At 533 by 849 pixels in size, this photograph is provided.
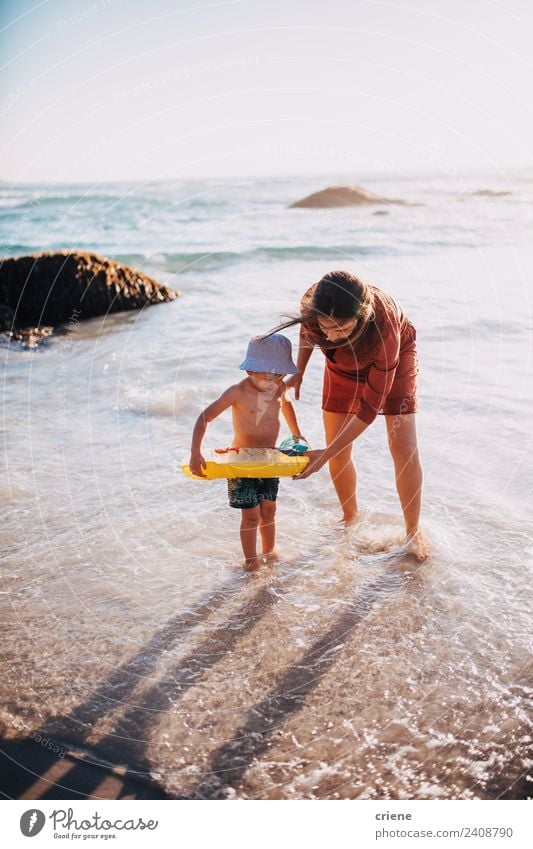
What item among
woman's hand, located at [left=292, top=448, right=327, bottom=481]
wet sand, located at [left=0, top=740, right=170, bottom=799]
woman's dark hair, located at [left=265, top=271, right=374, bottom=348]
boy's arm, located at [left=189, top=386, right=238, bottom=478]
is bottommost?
wet sand, located at [left=0, top=740, right=170, bottom=799]

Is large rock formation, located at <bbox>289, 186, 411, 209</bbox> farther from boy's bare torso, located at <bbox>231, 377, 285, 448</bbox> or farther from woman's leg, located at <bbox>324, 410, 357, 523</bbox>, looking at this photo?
boy's bare torso, located at <bbox>231, 377, 285, 448</bbox>

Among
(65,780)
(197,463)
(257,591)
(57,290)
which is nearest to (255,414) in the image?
(197,463)

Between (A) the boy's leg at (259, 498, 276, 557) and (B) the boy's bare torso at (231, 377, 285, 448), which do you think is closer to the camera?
(B) the boy's bare torso at (231, 377, 285, 448)

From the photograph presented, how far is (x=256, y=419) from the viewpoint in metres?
3.73

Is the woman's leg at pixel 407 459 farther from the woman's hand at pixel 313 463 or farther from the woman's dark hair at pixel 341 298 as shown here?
the woman's dark hair at pixel 341 298

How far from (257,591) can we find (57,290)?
264 inches

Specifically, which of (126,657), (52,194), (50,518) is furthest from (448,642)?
(52,194)

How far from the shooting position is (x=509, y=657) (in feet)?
10.2

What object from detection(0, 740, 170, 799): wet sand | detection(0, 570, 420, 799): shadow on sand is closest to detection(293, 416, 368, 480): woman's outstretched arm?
detection(0, 570, 420, 799): shadow on sand

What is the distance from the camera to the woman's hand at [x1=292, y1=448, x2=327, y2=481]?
3480 mm

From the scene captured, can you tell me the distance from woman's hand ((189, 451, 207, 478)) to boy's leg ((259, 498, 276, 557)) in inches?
17.3

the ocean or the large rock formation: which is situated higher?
the large rock formation

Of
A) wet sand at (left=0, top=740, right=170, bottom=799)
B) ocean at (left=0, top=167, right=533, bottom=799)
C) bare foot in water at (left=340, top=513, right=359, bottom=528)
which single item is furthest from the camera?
bare foot in water at (left=340, top=513, right=359, bottom=528)

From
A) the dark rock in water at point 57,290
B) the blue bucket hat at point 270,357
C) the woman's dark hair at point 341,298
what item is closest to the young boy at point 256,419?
the blue bucket hat at point 270,357
